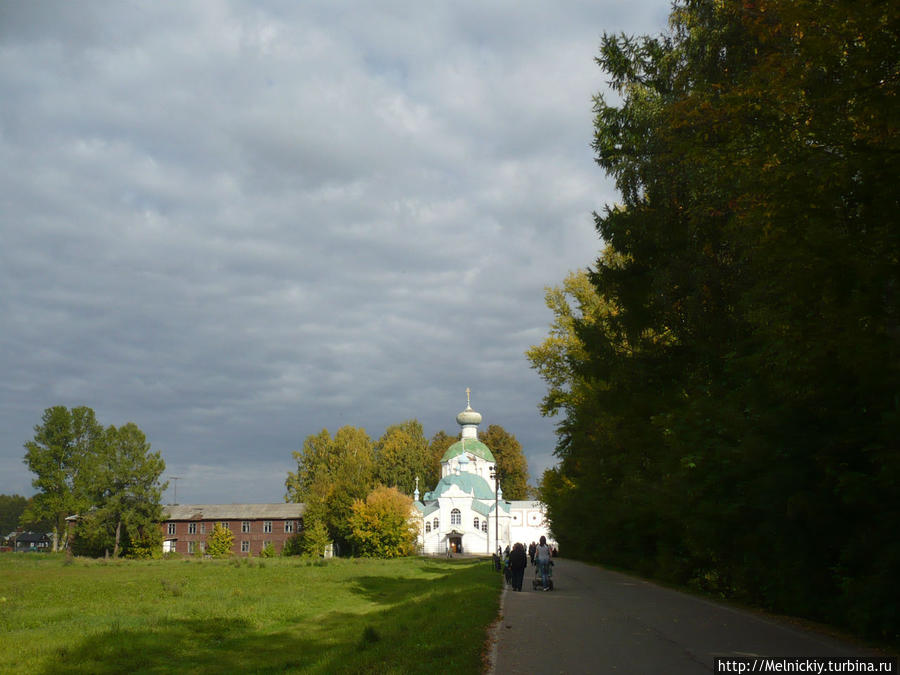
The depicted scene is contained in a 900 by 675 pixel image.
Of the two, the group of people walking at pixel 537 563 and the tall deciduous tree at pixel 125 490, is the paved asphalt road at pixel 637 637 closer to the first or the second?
the group of people walking at pixel 537 563

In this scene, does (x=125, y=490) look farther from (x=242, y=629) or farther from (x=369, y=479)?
(x=242, y=629)

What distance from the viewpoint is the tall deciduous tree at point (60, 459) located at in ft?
261

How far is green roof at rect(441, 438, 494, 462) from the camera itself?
307 feet

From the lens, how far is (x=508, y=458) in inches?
4021

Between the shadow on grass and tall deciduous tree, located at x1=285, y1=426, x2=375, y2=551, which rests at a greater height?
tall deciduous tree, located at x1=285, y1=426, x2=375, y2=551

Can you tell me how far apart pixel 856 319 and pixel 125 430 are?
79291 millimetres

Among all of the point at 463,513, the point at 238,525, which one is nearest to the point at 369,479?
the point at 463,513

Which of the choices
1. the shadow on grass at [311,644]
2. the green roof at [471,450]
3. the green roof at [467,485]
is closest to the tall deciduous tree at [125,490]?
the green roof at [467,485]

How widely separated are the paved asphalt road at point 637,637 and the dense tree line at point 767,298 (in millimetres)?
1079

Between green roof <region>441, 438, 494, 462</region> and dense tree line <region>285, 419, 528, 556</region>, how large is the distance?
9.93 feet

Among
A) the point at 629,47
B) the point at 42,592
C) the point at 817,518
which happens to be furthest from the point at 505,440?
the point at 817,518

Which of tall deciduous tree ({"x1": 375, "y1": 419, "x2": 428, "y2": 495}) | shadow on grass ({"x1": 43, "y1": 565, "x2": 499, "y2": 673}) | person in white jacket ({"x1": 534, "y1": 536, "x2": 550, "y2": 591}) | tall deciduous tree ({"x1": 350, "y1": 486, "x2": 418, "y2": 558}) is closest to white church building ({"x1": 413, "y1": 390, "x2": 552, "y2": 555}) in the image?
tall deciduous tree ({"x1": 375, "y1": 419, "x2": 428, "y2": 495})

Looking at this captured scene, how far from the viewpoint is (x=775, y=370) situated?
1078 centimetres

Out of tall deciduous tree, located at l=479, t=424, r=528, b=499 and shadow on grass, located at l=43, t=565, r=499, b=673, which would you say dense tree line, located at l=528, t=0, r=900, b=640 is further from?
tall deciduous tree, located at l=479, t=424, r=528, b=499
